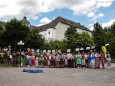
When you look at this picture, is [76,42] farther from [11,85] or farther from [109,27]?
[11,85]

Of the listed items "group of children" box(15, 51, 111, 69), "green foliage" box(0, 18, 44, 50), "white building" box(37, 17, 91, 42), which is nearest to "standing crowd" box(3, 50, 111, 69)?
"group of children" box(15, 51, 111, 69)

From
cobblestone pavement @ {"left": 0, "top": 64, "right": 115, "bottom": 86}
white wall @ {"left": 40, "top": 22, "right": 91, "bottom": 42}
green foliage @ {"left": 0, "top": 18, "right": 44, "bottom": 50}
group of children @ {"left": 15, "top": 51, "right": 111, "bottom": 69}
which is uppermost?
white wall @ {"left": 40, "top": 22, "right": 91, "bottom": 42}

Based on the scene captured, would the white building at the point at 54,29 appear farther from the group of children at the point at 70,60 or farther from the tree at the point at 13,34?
the group of children at the point at 70,60

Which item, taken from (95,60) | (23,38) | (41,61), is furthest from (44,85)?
(23,38)

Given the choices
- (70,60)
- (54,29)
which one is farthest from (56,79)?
(54,29)

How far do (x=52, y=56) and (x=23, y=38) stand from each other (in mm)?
33507

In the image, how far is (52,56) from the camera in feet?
98.3

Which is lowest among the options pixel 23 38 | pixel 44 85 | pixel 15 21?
pixel 44 85

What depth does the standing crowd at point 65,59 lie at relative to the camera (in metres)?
26.7

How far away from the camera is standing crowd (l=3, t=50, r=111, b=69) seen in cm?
2668

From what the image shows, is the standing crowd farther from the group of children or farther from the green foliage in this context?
the green foliage

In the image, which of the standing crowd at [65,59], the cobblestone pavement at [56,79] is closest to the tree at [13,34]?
the standing crowd at [65,59]

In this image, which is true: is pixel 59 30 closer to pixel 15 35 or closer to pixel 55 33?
pixel 55 33

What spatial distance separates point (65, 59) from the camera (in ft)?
94.8
